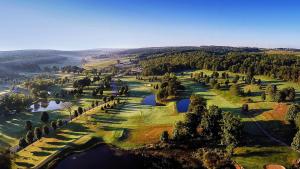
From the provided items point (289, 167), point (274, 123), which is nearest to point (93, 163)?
point (289, 167)

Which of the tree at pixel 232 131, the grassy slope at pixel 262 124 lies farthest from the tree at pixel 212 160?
the tree at pixel 232 131

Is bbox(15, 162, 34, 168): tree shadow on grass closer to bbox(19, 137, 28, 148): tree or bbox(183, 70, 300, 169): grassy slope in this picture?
bbox(19, 137, 28, 148): tree

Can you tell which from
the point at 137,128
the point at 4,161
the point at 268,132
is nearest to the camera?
the point at 4,161

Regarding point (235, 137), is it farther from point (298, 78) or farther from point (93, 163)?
point (298, 78)

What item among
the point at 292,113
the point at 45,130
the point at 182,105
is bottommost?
the point at 45,130

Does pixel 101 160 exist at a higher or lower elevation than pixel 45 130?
lower

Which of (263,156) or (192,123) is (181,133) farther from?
(263,156)

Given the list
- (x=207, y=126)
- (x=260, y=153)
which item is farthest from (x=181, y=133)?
(x=260, y=153)
